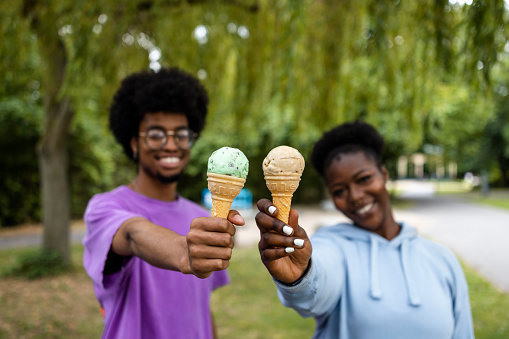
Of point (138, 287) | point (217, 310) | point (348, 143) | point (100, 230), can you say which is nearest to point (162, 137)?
point (100, 230)

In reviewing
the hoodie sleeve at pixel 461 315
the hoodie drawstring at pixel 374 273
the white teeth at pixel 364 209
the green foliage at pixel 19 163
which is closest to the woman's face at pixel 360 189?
the white teeth at pixel 364 209

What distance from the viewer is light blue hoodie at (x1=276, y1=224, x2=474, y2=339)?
1.70 m

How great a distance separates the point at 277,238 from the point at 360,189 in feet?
2.98

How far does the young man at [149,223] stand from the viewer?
1.55 metres

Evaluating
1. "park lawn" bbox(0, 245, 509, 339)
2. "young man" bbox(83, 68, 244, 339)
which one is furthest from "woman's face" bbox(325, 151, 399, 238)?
"park lawn" bbox(0, 245, 509, 339)

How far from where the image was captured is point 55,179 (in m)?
6.04

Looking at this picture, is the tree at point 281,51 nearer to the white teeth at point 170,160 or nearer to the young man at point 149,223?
the young man at point 149,223

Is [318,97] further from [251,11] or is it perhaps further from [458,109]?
[458,109]

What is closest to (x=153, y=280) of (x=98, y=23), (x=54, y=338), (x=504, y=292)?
(x=98, y=23)

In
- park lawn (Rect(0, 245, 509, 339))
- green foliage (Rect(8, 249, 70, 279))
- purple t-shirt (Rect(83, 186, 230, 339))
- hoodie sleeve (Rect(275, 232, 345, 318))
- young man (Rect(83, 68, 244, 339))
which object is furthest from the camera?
green foliage (Rect(8, 249, 70, 279))

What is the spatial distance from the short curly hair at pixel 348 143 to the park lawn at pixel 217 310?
121 inches

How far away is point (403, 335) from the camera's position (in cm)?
169

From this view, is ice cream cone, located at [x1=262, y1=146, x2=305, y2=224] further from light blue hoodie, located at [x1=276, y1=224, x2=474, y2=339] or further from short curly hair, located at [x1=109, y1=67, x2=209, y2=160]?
short curly hair, located at [x1=109, y1=67, x2=209, y2=160]

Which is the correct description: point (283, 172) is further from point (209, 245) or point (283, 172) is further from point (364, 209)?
point (364, 209)
